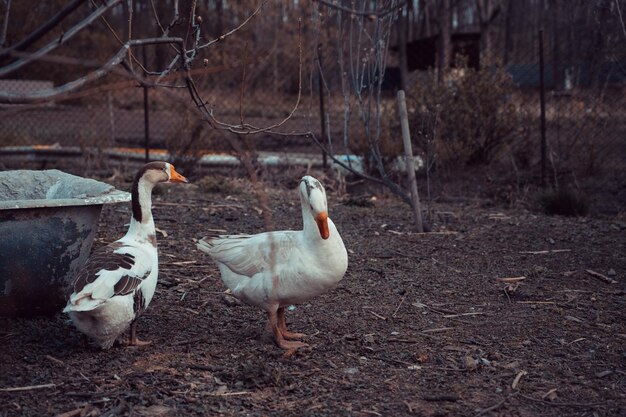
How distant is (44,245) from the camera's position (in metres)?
4.26

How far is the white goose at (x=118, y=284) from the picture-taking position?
371 cm

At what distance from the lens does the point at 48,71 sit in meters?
18.7

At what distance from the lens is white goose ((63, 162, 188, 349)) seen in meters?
3.71

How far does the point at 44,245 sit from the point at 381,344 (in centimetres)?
204

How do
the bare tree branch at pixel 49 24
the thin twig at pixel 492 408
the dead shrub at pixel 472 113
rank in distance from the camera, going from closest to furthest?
the bare tree branch at pixel 49 24, the thin twig at pixel 492 408, the dead shrub at pixel 472 113

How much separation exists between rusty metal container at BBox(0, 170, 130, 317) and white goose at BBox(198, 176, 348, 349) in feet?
2.69

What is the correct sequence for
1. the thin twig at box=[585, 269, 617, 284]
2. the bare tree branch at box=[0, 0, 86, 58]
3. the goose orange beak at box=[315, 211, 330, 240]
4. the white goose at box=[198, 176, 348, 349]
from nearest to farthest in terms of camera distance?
1. the bare tree branch at box=[0, 0, 86, 58]
2. the goose orange beak at box=[315, 211, 330, 240]
3. the white goose at box=[198, 176, 348, 349]
4. the thin twig at box=[585, 269, 617, 284]

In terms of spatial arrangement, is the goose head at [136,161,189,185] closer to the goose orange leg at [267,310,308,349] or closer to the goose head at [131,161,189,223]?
the goose head at [131,161,189,223]

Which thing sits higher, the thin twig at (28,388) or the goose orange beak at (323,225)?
the goose orange beak at (323,225)

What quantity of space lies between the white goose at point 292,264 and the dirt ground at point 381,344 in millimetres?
288

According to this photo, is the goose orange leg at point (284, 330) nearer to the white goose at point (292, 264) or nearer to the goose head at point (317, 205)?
the white goose at point (292, 264)

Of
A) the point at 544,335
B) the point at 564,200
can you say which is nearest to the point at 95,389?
the point at 544,335

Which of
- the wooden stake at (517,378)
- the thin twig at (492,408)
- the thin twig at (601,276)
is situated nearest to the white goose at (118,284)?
the thin twig at (492,408)

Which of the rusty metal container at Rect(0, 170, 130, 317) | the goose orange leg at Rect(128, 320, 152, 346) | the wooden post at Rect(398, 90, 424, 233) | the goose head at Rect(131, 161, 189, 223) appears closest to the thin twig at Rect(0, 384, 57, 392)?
the goose orange leg at Rect(128, 320, 152, 346)
